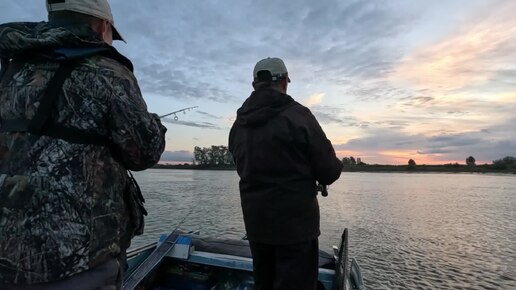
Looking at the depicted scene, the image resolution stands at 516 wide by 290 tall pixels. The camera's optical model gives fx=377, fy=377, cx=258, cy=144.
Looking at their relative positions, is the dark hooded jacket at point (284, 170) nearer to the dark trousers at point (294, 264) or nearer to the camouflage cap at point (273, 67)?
the dark trousers at point (294, 264)

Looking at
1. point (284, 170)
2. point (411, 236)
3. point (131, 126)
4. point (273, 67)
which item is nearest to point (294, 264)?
point (284, 170)

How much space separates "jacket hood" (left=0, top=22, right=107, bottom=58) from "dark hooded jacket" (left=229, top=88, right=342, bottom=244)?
5.16 feet

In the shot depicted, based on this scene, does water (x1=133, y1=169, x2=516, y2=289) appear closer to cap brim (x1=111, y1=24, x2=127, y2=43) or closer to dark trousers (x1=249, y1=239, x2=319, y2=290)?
dark trousers (x1=249, y1=239, x2=319, y2=290)

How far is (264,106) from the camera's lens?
3.18 metres

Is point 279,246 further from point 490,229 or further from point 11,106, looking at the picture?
point 490,229

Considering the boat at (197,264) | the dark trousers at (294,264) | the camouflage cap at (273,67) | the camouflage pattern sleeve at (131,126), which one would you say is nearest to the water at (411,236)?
the boat at (197,264)

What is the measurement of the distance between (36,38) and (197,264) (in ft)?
12.6

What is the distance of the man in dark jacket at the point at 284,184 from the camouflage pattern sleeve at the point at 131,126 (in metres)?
1.24

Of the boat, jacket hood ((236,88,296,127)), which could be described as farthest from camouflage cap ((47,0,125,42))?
the boat

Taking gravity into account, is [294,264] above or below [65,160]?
below

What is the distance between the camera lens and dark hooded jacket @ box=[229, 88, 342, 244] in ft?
9.67

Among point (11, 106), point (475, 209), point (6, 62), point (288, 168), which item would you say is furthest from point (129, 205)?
point (475, 209)

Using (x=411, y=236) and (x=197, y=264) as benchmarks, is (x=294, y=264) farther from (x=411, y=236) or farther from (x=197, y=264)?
(x=411, y=236)

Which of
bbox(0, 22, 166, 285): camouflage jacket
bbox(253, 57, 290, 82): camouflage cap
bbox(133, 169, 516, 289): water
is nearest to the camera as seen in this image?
bbox(0, 22, 166, 285): camouflage jacket
